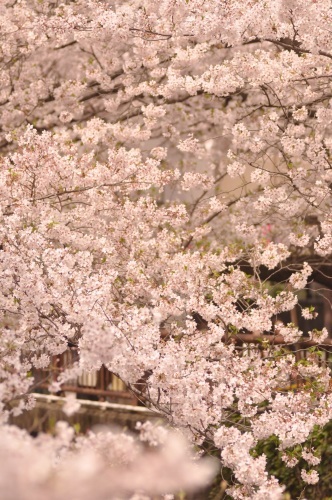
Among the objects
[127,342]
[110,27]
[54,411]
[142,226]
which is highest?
[110,27]

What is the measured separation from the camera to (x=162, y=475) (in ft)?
9.98

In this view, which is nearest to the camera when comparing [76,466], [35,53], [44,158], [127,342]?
[76,466]

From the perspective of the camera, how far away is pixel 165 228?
28.2 feet

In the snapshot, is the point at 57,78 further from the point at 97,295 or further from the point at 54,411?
the point at 97,295

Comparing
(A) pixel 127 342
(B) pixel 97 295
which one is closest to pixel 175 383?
(A) pixel 127 342

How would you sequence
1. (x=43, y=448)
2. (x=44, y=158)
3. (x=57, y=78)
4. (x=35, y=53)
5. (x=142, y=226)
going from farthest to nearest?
(x=57, y=78), (x=35, y=53), (x=142, y=226), (x=44, y=158), (x=43, y=448)

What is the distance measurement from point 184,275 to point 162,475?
457cm

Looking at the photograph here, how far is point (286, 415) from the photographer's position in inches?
259

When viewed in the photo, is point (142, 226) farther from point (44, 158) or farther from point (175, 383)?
point (175, 383)

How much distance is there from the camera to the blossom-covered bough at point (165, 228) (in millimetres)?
6113

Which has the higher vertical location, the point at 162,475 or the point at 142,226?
the point at 142,226

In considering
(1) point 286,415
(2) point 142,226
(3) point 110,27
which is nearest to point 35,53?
(3) point 110,27

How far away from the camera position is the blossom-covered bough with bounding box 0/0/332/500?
611cm

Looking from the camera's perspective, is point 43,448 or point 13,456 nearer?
point 13,456
